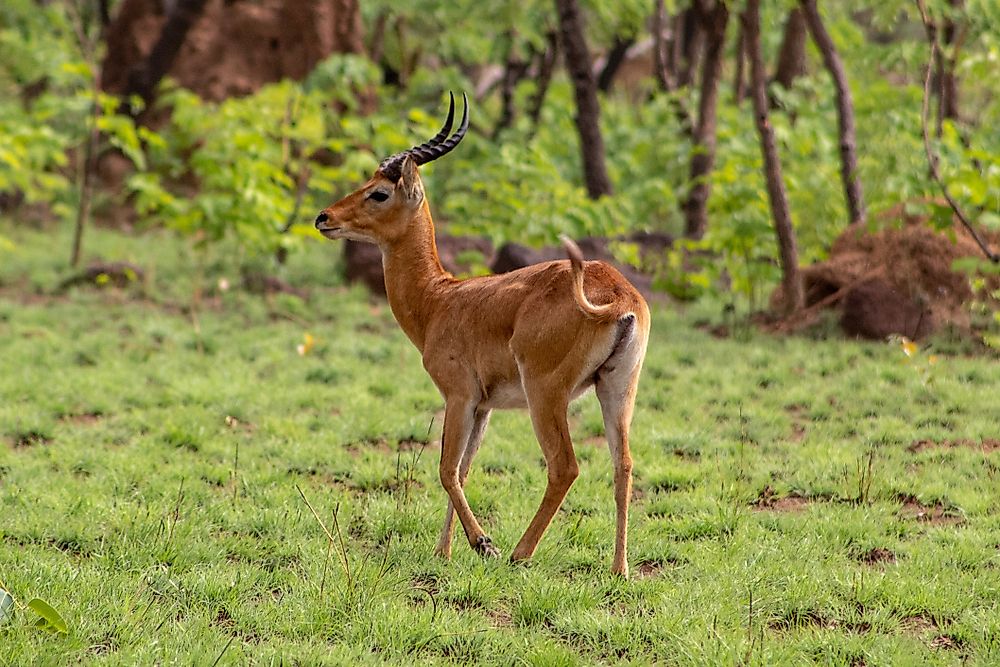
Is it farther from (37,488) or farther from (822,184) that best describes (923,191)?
(37,488)

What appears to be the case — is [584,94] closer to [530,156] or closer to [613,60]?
[530,156]

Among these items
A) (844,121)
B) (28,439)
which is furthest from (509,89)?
(28,439)

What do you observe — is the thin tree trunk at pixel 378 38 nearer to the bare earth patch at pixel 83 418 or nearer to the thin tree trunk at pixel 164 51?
the thin tree trunk at pixel 164 51

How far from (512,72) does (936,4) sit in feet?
29.6

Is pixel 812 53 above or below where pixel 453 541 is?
above

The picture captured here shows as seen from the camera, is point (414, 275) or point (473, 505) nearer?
point (414, 275)

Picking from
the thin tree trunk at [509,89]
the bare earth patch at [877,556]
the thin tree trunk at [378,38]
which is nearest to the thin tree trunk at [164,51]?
the thin tree trunk at [378,38]

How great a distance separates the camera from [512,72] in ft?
63.3

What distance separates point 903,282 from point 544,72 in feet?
32.3

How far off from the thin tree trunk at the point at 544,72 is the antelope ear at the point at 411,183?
1288 centimetres

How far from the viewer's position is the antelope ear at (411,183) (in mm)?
5902

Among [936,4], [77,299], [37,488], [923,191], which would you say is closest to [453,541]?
[37,488]

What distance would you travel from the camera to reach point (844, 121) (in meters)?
12.3

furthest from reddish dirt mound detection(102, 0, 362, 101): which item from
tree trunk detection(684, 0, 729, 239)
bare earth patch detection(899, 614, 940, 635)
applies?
bare earth patch detection(899, 614, 940, 635)
